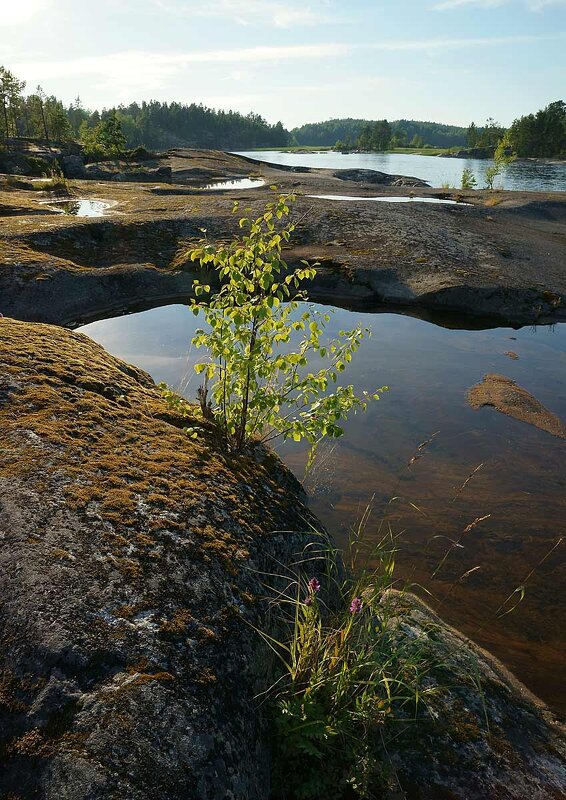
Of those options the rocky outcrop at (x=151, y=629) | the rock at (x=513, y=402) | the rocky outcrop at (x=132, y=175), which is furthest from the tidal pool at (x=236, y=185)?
the rocky outcrop at (x=151, y=629)

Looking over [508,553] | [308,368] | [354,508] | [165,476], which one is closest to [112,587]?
[165,476]

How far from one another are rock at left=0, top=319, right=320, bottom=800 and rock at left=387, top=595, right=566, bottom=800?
46.8 inches

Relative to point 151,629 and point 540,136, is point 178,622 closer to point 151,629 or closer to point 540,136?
point 151,629

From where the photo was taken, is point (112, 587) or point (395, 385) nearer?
point (112, 587)

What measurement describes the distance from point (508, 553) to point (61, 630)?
5910 mm

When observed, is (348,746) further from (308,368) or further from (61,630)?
(308,368)

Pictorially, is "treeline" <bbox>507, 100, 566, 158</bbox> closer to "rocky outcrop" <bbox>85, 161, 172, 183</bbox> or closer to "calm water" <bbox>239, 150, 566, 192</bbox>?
"calm water" <bbox>239, 150, 566, 192</bbox>

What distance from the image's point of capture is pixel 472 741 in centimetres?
393

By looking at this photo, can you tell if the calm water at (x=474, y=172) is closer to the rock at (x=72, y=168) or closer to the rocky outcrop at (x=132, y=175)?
the rocky outcrop at (x=132, y=175)

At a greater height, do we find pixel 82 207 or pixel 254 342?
pixel 82 207

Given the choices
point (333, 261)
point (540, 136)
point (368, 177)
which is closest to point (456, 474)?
point (333, 261)

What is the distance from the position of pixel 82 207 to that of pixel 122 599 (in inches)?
1113

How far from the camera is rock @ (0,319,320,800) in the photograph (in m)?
2.70

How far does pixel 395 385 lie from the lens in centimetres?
1168
